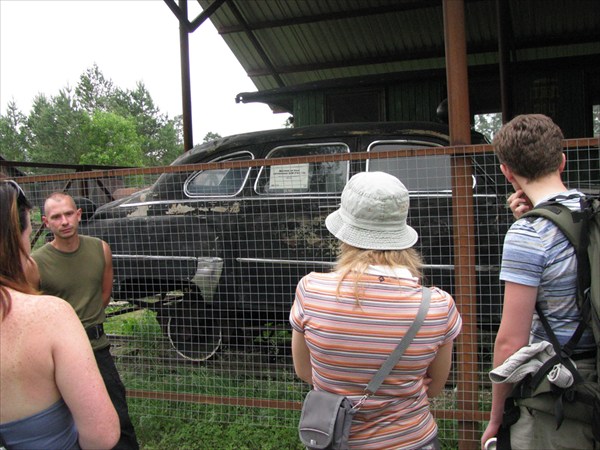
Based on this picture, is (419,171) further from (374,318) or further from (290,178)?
(374,318)

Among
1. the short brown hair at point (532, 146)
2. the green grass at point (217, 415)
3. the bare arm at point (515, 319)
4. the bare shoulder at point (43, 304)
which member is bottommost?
the green grass at point (217, 415)

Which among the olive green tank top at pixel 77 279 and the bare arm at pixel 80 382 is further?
the olive green tank top at pixel 77 279

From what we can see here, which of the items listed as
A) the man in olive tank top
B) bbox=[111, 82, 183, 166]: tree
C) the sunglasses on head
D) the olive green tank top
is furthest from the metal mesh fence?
bbox=[111, 82, 183, 166]: tree

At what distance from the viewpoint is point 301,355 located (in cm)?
176

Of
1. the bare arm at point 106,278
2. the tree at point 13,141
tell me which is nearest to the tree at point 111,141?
the tree at point 13,141

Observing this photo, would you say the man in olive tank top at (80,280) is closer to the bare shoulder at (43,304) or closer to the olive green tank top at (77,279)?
the olive green tank top at (77,279)

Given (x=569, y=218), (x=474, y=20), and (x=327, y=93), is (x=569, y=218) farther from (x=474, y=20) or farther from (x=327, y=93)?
(x=474, y=20)

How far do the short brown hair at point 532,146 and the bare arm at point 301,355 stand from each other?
0.97 meters

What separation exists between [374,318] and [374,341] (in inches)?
2.8

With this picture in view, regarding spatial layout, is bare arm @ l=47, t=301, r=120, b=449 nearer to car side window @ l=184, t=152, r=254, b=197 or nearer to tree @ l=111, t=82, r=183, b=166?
car side window @ l=184, t=152, r=254, b=197

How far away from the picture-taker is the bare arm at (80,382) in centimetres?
140

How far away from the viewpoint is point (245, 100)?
9.50 m

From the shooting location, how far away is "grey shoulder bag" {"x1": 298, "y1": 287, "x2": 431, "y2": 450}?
1.52m

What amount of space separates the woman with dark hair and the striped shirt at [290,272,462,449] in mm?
665
